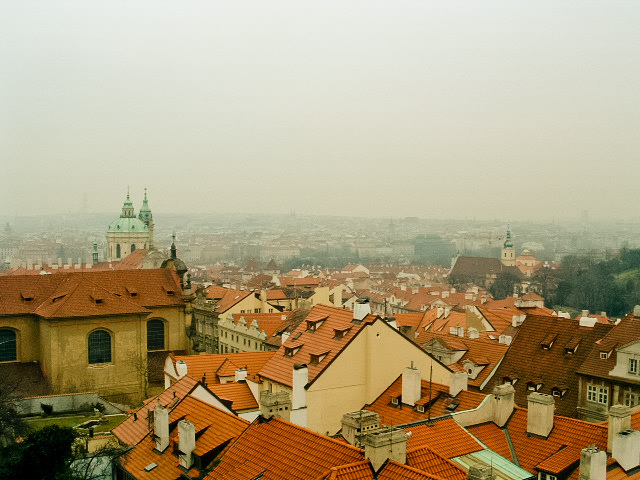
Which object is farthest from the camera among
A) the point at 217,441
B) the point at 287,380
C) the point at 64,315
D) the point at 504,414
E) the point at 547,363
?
the point at 64,315

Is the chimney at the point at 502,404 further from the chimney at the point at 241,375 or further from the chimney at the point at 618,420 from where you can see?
the chimney at the point at 241,375

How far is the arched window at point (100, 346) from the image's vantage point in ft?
135

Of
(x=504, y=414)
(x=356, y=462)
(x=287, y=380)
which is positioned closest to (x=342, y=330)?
(x=287, y=380)

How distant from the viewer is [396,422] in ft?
78.4

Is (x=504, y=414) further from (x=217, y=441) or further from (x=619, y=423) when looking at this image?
(x=217, y=441)

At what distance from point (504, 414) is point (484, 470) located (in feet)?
21.7

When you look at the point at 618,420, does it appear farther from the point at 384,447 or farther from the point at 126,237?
the point at 126,237

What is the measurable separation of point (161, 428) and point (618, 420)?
41.8 ft

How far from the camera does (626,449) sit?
18250 mm

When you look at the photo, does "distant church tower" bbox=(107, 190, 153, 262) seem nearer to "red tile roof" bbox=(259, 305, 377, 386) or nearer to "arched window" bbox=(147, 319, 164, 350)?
"arched window" bbox=(147, 319, 164, 350)

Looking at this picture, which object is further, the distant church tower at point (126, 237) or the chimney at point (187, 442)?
the distant church tower at point (126, 237)

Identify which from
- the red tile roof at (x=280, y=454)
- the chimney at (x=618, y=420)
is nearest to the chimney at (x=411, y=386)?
the red tile roof at (x=280, y=454)

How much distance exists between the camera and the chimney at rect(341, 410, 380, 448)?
Answer: 1789 centimetres

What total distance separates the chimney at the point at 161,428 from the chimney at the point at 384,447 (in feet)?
25.7
